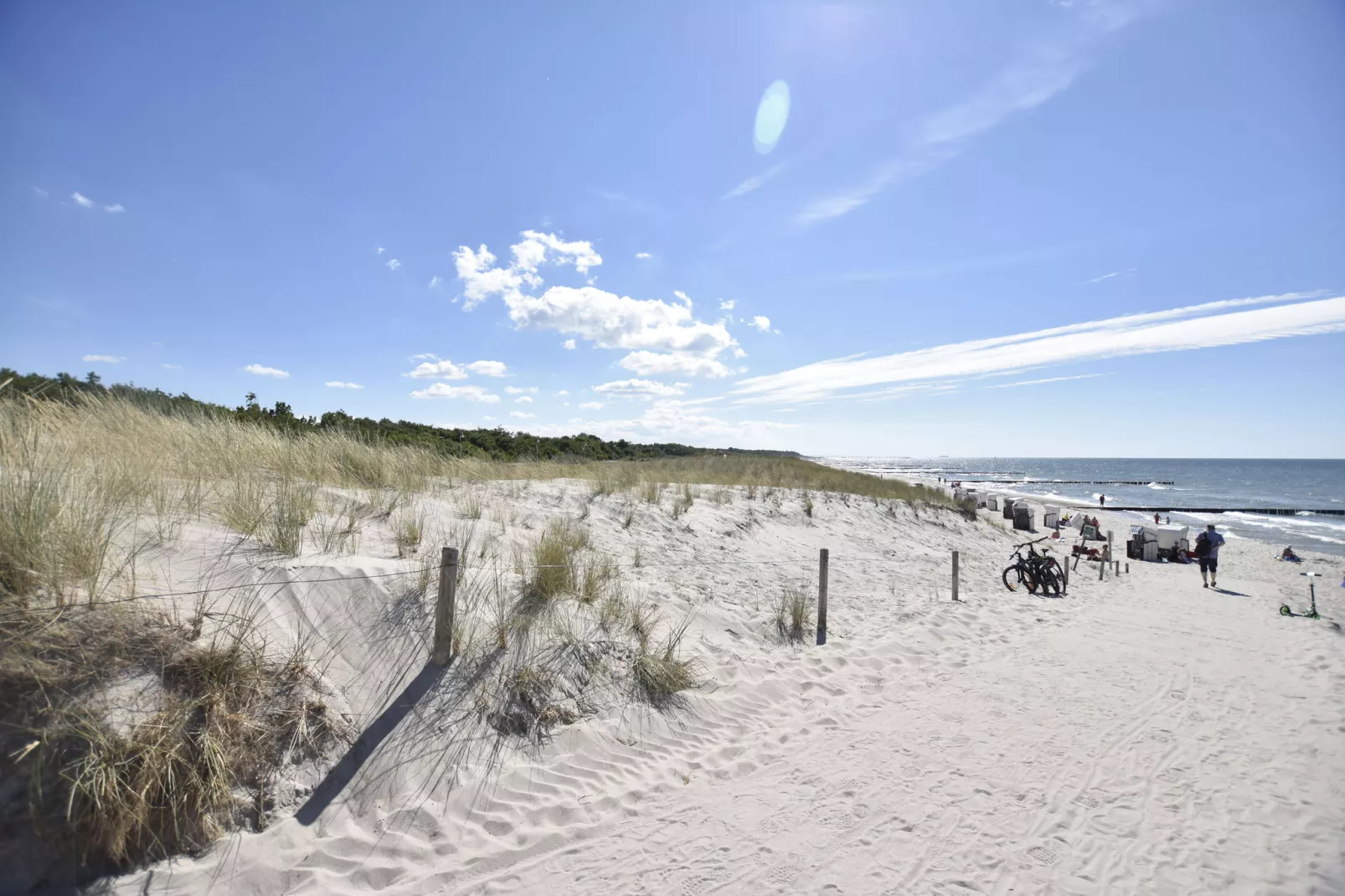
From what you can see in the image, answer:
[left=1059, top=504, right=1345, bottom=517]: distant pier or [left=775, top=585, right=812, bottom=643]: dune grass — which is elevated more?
[left=1059, top=504, right=1345, bottom=517]: distant pier

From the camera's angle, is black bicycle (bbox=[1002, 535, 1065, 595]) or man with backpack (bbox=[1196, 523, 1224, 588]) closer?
black bicycle (bbox=[1002, 535, 1065, 595])

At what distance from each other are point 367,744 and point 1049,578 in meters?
14.9

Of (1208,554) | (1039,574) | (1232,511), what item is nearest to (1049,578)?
(1039,574)

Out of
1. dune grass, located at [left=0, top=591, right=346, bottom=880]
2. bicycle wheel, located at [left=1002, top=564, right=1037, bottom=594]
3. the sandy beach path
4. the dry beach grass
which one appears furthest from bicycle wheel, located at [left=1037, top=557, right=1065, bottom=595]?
dune grass, located at [left=0, top=591, right=346, bottom=880]

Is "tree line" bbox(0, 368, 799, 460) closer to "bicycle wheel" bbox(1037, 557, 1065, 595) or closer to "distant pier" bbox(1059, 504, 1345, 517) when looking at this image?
"bicycle wheel" bbox(1037, 557, 1065, 595)

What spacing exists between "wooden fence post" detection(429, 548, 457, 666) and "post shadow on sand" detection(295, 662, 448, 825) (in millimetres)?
108

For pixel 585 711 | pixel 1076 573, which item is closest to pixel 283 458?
pixel 585 711

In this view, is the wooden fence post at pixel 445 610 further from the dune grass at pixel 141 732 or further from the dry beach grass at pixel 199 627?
the dune grass at pixel 141 732

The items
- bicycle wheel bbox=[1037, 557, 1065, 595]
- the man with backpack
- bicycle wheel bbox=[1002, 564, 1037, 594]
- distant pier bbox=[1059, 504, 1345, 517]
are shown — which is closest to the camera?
bicycle wheel bbox=[1037, 557, 1065, 595]

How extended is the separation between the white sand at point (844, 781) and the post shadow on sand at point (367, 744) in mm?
73

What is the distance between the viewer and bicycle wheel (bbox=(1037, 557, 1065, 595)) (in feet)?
43.9

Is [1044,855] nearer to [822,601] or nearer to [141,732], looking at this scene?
[822,601]

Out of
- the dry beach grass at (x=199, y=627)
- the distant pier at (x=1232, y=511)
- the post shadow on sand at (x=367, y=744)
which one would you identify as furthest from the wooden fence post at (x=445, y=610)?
the distant pier at (x=1232, y=511)

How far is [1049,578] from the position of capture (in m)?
13.4
